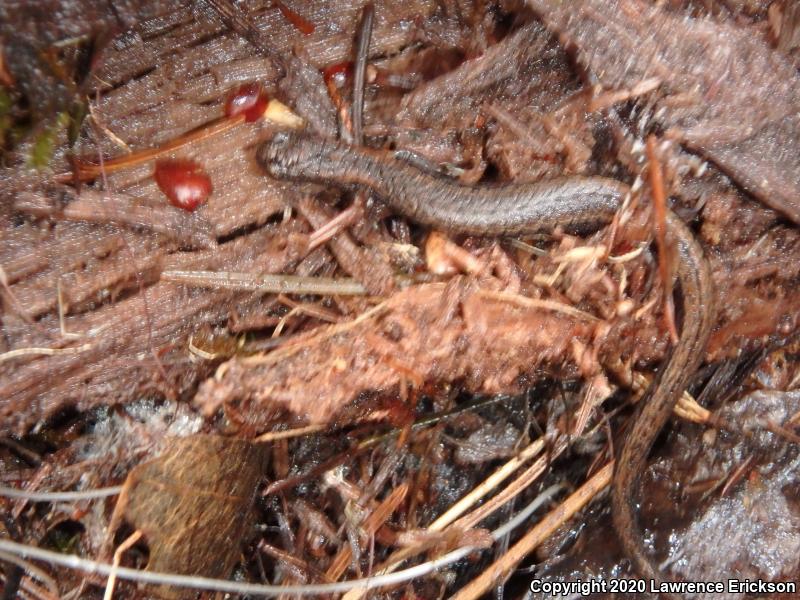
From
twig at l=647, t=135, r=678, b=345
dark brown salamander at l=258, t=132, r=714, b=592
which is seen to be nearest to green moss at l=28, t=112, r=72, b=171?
dark brown salamander at l=258, t=132, r=714, b=592

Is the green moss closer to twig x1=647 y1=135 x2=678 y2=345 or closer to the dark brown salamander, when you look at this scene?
the dark brown salamander

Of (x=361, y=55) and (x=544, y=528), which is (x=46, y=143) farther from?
(x=544, y=528)

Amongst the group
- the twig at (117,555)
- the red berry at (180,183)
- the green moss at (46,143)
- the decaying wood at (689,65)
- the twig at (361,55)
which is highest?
the decaying wood at (689,65)

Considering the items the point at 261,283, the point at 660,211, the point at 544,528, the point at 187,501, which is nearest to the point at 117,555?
the point at 187,501

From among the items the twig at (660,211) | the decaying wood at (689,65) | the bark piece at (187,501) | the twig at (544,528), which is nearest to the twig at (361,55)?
the decaying wood at (689,65)

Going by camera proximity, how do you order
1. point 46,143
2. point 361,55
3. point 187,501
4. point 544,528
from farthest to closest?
1. point 544,528
2. point 361,55
3. point 187,501
4. point 46,143

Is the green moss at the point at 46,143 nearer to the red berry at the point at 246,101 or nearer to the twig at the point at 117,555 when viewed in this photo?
the red berry at the point at 246,101

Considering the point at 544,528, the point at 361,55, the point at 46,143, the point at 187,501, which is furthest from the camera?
the point at 544,528
